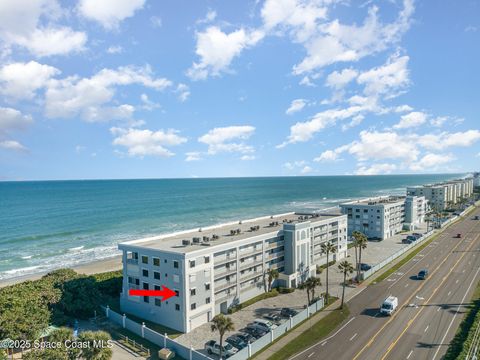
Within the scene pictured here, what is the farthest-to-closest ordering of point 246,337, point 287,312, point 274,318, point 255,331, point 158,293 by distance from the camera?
1. point 287,312
2. point 158,293
3. point 274,318
4. point 255,331
5. point 246,337

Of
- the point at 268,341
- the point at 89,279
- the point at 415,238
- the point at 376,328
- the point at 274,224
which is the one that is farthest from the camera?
the point at 415,238

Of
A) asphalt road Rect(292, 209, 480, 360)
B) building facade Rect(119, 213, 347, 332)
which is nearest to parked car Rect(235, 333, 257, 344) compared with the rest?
asphalt road Rect(292, 209, 480, 360)

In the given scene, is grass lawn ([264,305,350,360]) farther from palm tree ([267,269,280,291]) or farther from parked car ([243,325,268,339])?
palm tree ([267,269,280,291])

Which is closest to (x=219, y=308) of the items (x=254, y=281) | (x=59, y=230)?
(x=254, y=281)

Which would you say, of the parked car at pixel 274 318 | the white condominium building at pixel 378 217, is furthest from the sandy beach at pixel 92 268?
the white condominium building at pixel 378 217

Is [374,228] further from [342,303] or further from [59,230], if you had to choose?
[59,230]

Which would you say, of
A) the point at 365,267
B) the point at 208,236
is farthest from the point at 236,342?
the point at 365,267

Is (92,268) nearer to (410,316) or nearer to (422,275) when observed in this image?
(410,316)
